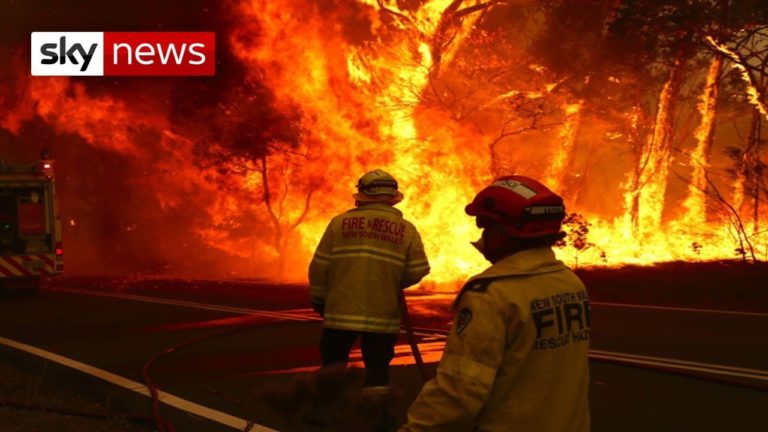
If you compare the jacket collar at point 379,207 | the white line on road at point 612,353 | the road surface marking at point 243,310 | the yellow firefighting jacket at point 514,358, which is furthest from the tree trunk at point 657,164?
the yellow firefighting jacket at point 514,358

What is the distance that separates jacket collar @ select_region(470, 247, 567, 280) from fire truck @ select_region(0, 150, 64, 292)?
1459 cm

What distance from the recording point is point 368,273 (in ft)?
16.8

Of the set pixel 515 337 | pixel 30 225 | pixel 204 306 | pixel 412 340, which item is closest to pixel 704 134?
pixel 204 306

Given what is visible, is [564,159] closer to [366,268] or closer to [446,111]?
[446,111]

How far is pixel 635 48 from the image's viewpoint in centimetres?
1900

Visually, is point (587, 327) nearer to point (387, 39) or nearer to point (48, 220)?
point (48, 220)

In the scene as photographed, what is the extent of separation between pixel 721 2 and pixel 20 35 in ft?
67.4

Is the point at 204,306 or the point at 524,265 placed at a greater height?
the point at 524,265

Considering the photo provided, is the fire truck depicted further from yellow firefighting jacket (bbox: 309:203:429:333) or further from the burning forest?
yellow firefighting jacket (bbox: 309:203:429:333)

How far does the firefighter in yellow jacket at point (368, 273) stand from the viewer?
16.9 ft

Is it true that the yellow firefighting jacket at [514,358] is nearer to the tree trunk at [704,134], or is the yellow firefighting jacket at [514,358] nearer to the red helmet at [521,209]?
the red helmet at [521,209]

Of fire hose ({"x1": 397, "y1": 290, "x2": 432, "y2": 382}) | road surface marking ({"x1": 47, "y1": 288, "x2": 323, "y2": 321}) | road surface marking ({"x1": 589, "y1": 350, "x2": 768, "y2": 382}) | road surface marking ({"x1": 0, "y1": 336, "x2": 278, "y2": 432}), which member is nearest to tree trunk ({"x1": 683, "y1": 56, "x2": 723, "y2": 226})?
road surface marking ({"x1": 47, "y1": 288, "x2": 323, "y2": 321})

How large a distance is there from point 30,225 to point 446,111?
871 cm

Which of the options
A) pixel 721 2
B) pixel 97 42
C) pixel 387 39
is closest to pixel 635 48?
pixel 721 2
